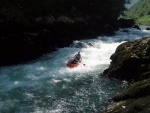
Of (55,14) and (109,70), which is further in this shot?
(55,14)

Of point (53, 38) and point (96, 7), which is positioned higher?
point (96, 7)

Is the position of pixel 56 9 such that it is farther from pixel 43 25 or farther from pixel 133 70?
pixel 133 70

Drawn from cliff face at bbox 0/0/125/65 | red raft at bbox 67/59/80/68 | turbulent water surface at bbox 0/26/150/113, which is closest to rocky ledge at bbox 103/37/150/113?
turbulent water surface at bbox 0/26/150/113

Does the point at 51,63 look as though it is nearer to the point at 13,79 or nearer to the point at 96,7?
the point at 13,79

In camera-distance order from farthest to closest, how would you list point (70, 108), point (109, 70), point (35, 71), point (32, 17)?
1. point (32, 17)
2. point (35, 71)
3. point (109, 70)
4. point (70, 108)

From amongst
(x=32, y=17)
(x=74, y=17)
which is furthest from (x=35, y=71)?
(x=74, y=17)

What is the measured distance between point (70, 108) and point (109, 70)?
7.55 metres

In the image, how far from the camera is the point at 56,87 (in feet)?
73.9

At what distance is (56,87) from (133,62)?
6662 millimetres

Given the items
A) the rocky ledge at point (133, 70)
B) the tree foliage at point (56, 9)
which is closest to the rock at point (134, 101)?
the rocky ledge at point (133, 70)

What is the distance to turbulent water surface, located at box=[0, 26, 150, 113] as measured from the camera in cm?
1858

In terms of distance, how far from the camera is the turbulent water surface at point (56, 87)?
1858cm

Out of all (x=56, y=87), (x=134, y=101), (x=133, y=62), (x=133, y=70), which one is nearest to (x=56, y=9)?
(x=56, y=87)

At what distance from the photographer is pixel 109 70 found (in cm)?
2453
